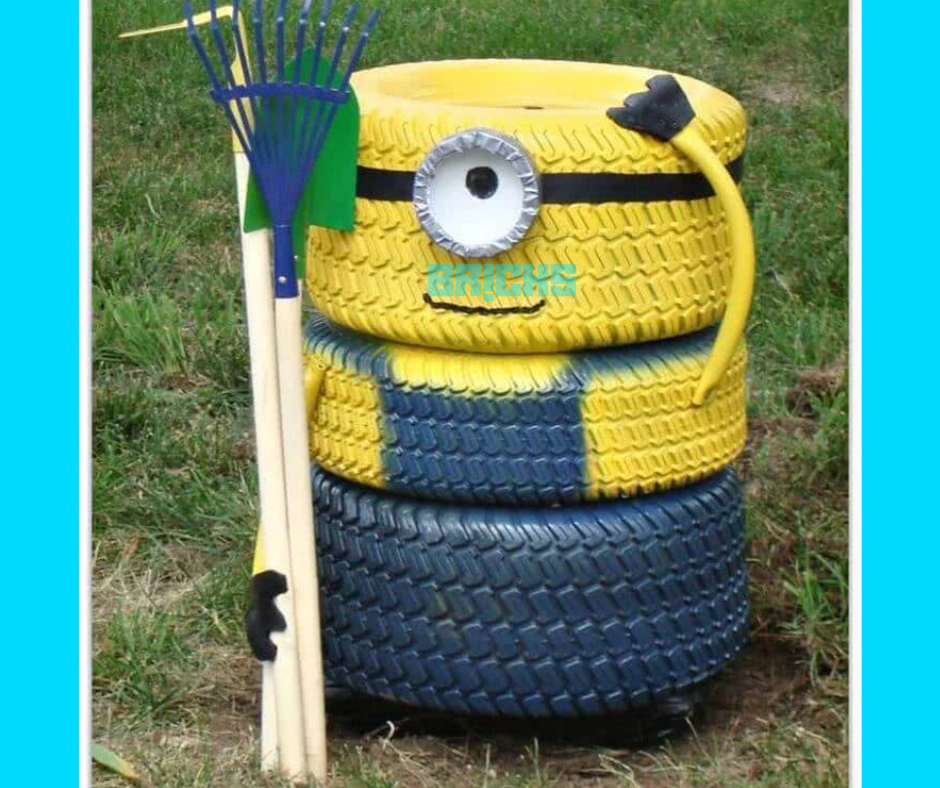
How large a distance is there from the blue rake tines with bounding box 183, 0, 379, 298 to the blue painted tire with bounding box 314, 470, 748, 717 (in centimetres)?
39

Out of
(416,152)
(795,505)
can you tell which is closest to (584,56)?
(795,505)

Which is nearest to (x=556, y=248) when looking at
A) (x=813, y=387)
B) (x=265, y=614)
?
(x=265, y=614)

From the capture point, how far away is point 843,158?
3.74 m

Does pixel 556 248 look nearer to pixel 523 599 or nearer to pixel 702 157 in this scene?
pixel 702 157

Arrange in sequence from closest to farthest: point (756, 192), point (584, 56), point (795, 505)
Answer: point (795, 505) → point (584, 56) → point (756, 192)

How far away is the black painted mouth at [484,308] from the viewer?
2453 millimetres

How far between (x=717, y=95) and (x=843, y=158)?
3.81 ft

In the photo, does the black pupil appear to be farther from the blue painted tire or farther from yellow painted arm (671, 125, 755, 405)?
the blue painted tire

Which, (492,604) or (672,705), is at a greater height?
(492,604)

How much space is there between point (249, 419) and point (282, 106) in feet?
4.20

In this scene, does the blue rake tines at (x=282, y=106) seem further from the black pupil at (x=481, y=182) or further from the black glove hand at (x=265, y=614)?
the black glove hand at (x=265, y=614)

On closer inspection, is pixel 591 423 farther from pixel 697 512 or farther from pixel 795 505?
pixel 795 505

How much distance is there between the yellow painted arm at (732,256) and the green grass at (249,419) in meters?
0.53

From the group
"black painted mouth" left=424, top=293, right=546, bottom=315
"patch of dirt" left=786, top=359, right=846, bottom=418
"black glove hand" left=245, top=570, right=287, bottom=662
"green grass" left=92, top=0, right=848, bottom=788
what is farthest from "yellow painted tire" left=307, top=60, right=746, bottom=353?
"patch of dirt" left=786, top=359, right=846, bottom=418
